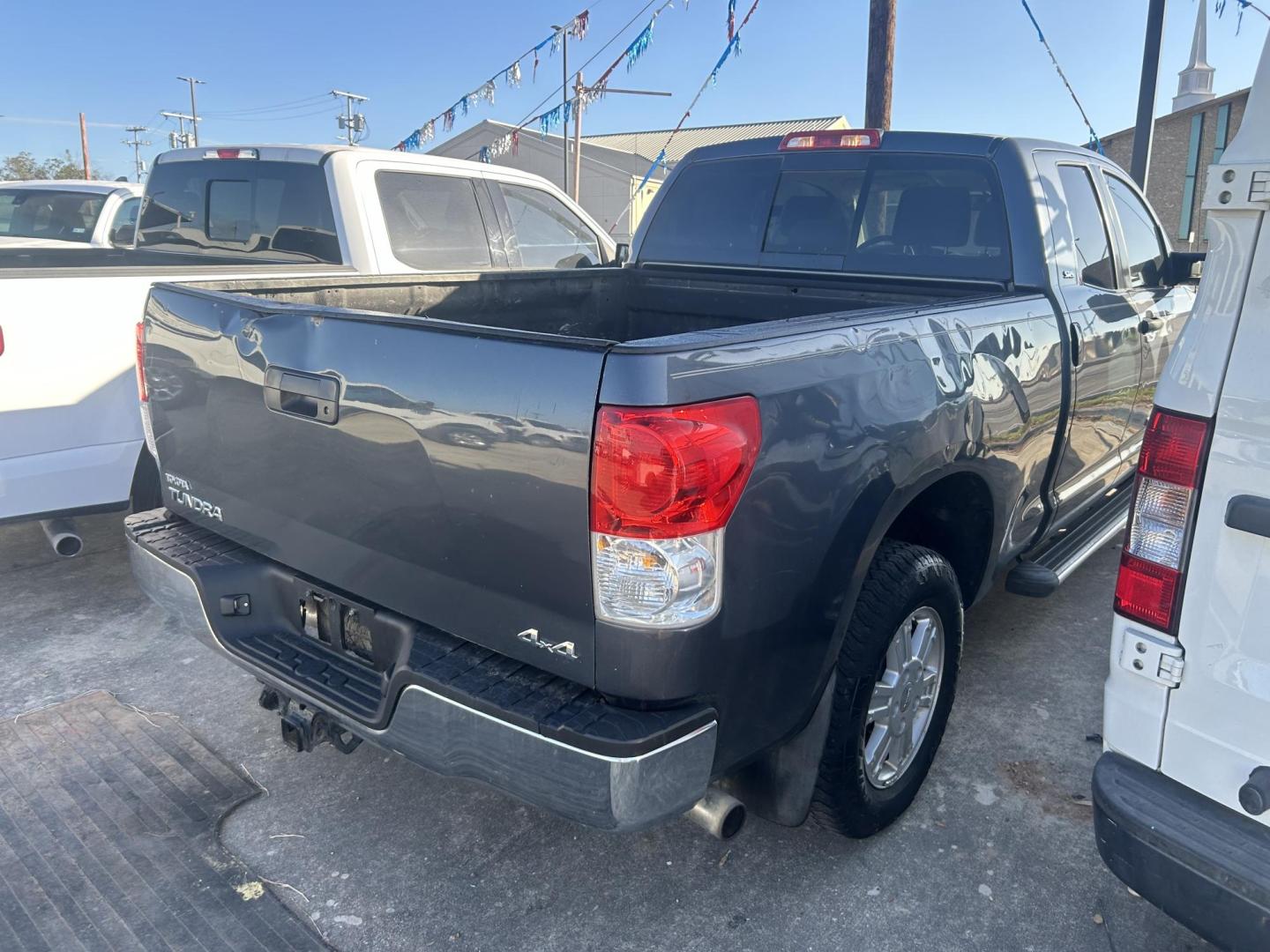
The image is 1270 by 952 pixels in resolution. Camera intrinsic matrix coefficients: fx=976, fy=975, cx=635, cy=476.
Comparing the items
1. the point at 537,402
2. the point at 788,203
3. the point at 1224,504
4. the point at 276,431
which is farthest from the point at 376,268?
the point at 1224,504

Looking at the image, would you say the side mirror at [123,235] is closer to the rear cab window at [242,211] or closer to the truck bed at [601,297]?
the rear cab window at [242,211]

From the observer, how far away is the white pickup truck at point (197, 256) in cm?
401

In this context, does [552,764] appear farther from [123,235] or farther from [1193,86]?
[1193,86]

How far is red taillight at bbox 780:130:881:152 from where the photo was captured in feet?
13.2

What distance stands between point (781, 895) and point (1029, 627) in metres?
2.25

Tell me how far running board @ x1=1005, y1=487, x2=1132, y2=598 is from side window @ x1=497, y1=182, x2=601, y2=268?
138 inches

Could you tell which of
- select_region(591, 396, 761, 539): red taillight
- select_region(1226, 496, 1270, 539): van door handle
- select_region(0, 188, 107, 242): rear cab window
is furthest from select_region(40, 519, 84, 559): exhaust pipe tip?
select_region(0, 188, 107, 242): rear cab window

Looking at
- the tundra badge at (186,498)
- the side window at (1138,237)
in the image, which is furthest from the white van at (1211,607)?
the side window at (1138,237)

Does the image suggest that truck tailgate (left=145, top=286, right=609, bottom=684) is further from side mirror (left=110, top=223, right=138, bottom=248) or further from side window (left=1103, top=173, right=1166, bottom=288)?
side mirror (left=110, top=223, right=138, bottom=248)

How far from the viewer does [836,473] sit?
2227 mm

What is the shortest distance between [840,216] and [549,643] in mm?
2652

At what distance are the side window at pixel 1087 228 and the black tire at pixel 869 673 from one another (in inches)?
64.7

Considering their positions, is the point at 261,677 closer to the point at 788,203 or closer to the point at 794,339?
the point at 794,339

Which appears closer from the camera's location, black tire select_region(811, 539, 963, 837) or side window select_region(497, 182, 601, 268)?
black tire select_region(811, 539, 963, 837)
